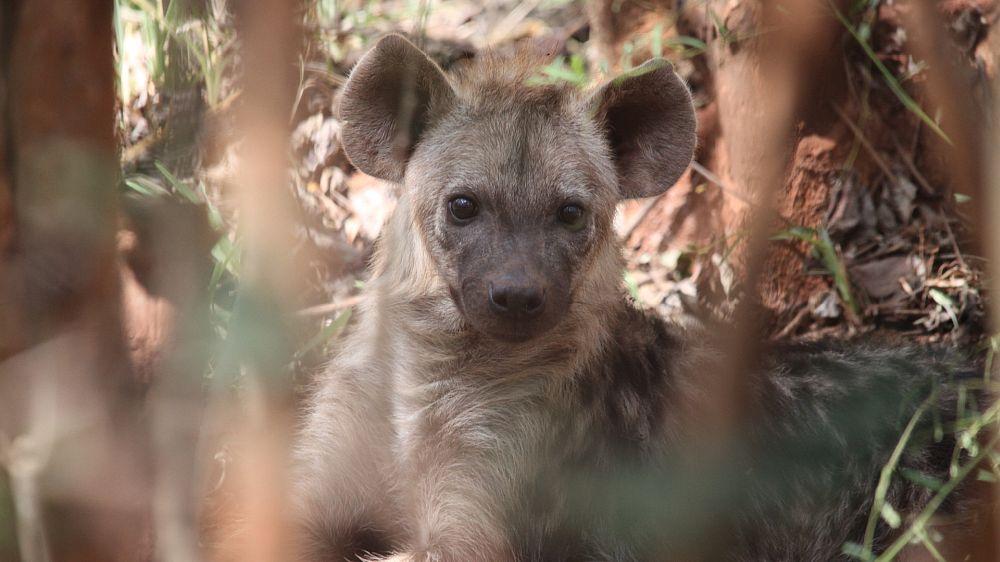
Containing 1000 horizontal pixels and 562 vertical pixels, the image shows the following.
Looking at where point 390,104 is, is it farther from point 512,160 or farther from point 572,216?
point 572,216

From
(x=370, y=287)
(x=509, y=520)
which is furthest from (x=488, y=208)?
(x=509, y=520)

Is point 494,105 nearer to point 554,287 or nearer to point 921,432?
point 554,287

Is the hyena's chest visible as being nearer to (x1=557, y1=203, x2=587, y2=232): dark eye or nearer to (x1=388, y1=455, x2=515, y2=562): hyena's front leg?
(x1=388, y1=455, x2=515, y2=562): hyena's front leg

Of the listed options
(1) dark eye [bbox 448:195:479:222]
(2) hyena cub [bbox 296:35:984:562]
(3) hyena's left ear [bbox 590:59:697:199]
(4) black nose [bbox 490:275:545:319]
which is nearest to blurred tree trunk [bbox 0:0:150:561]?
(4) black nose [bbox 490:275:545:319]

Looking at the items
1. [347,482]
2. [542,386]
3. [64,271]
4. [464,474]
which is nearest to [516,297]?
[542,386]

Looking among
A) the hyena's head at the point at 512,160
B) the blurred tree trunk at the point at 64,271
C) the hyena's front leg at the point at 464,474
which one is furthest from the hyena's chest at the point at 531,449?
the blurred tree trunk at the point at 64,271

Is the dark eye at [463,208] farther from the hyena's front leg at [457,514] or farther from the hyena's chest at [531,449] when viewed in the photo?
the hyena's front leg at [457,514]
